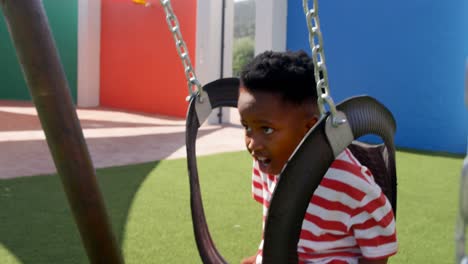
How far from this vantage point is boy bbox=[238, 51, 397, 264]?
146 cm

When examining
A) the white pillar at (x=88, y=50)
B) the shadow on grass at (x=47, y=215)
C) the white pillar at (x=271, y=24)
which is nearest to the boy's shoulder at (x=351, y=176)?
the shadow on grass at (x=47, y=215)

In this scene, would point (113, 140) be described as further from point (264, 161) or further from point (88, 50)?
point (88, 50)

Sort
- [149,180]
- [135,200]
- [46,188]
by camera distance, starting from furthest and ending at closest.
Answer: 1. [149,180]
2. [46,188]
3. [135,200]

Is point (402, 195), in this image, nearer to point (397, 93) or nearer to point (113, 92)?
point (397, 93)

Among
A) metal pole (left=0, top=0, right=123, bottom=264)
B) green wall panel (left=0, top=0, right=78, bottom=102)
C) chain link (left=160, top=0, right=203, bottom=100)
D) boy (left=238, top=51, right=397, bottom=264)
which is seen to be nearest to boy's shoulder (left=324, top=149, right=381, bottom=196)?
boy (left=238, top=51, right=397, bottom=264)

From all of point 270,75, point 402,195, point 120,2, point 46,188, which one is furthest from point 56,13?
point 270,75

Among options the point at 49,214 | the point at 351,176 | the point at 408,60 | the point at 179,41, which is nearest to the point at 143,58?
the point at 408,60

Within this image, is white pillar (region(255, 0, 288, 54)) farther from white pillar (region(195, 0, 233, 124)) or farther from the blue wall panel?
white pillar (region(195, 0, 233, 124))

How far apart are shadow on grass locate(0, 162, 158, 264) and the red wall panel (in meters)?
6.19

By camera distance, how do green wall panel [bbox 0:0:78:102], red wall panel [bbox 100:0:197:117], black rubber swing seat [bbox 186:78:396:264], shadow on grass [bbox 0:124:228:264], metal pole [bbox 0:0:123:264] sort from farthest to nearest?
green wall panel [bbox 0:0:78:102], red wall panel [bbox 100:0:197:117], shadow on grass [bbox 0:124:228:264], metal pole [bbox 0:0:123:264], black rubber swing seat [bbox 186:78:396:264]

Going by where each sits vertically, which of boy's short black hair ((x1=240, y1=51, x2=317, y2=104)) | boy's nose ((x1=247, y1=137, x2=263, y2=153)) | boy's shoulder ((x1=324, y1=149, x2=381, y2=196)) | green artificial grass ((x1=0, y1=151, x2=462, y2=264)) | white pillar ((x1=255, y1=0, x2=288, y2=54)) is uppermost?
boy's short black hair ((x1=240, y1=51, x2=317, y2=104))

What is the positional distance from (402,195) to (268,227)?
3446mm

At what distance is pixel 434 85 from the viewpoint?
703 centimetres

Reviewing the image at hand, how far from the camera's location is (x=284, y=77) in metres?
1.52
